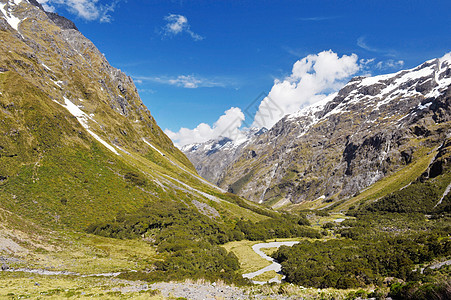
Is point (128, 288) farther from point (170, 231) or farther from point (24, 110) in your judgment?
point (24, 110)

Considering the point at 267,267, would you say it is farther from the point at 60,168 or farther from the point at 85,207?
the point at 60,168

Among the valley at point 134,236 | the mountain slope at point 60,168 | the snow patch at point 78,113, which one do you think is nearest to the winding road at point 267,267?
the valley at point 134,236

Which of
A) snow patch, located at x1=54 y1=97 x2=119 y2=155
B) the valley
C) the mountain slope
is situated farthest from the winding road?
snow patch, located at x1=54 y1=97 x2=119 y2=155

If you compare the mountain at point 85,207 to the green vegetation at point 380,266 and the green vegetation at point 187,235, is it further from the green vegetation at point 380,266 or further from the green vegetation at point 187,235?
the green vegetation at point 380,266

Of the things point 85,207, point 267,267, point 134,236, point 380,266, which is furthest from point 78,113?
point 380,266

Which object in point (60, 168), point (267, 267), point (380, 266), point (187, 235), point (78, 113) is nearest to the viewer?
point (380, 266)

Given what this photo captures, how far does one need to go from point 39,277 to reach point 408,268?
65.5m

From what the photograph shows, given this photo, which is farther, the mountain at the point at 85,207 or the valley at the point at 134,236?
the mountain at the point at 85,207

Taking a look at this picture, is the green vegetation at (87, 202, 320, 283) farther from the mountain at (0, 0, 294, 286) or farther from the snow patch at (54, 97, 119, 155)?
the snow patch at (54, 97, 119, 155)

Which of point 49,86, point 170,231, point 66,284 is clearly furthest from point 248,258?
point 49,86

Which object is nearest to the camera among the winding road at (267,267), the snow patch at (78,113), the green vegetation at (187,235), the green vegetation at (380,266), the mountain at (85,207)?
the green vegetation at (380,266)

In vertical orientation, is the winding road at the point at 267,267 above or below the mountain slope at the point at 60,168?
below

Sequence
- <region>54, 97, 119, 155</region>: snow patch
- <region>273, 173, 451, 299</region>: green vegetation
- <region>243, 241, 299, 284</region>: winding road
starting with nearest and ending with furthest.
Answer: <region>273, 173, 451, 299</region>: green vegetation
<region>243, 241, 299, 284</region>: winding road
<region>54, 97, 119, 155</region>: snow patch

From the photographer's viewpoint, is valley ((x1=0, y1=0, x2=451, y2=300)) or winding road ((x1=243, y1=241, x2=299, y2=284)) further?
winding road ((x1=243, y1=241, x2=299, y2=284))
